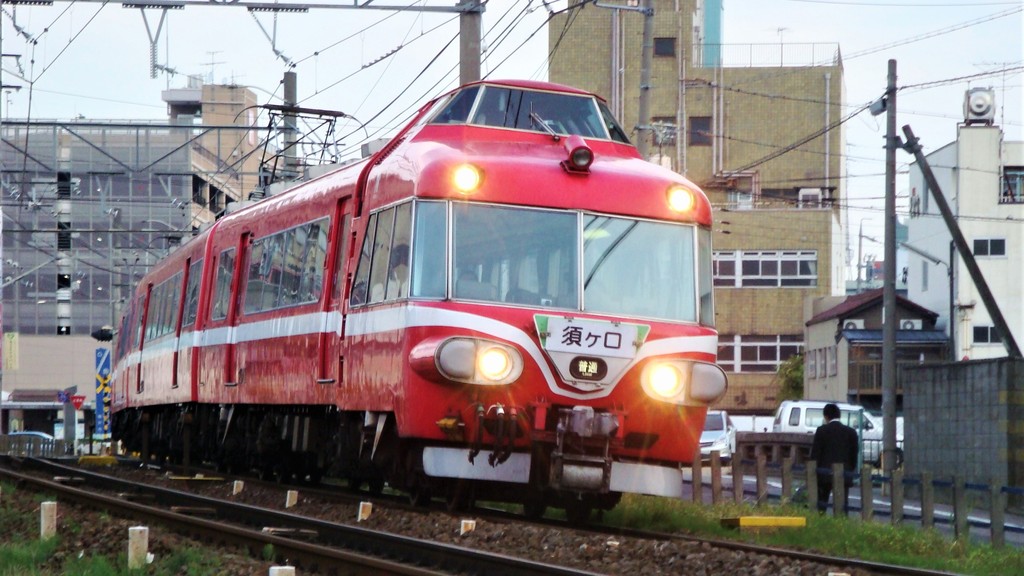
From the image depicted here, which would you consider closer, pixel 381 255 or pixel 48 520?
pixel 48 520

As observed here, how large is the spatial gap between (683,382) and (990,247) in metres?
49.7

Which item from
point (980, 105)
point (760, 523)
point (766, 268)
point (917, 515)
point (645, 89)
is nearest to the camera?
point (760, 523)

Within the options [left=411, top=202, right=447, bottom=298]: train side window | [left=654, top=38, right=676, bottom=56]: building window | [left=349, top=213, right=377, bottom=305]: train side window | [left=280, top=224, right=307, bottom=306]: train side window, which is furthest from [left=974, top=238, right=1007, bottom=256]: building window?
[left=411, top=202, right=447, bottom=298]: train side window

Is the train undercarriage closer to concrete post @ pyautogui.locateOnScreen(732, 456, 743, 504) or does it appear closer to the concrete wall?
concrete post @ pyautogui.locateOnScreen(732, 456, 743, 504)

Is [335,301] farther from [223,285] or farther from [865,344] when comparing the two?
[865,344]

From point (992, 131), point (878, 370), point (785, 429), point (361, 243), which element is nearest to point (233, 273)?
point (361, 243)

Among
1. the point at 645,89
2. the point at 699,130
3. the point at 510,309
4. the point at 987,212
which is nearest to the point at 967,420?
the point at 645,89

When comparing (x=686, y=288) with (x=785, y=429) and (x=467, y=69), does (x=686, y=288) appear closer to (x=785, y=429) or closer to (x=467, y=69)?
(x=467, y=69)

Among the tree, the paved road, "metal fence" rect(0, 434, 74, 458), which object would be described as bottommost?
"metal fence" rect(0, 434, 74, 458)

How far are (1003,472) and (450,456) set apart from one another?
1166 cm

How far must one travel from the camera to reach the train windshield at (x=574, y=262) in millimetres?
12492

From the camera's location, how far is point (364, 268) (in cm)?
1364

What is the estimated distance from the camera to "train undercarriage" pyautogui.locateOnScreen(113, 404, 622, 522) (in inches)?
485

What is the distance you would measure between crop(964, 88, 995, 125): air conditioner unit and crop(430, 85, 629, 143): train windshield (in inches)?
1876
